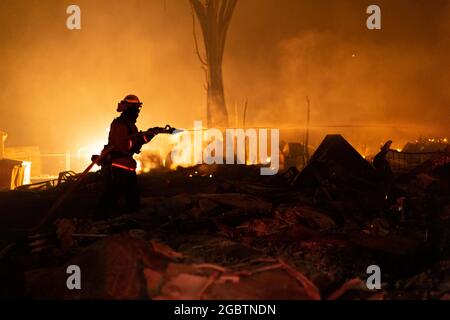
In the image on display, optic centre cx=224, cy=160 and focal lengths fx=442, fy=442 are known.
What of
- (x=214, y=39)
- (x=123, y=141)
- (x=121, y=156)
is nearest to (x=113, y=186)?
(x=121, y=156)

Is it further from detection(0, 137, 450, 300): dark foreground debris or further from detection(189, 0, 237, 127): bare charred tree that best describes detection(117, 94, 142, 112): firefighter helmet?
detection(189, 0, 237, 127): bare charred tree

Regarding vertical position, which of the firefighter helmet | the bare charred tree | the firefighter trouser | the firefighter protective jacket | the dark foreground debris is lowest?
the dark foreground debris

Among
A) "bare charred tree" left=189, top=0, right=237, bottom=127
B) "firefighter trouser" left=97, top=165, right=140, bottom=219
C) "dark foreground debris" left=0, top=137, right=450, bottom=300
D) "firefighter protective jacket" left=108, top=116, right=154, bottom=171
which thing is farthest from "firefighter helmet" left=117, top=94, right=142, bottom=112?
"bare charred tree" left=189, top=0, right=237, bottom=127

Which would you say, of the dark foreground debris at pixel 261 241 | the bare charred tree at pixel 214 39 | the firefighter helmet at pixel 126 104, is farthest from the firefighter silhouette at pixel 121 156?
the bare charred tree at pixel 214 39

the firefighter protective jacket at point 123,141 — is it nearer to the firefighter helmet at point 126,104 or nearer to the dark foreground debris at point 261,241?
the firefighter helmet at point 126,104

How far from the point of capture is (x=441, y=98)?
1730 centimetres

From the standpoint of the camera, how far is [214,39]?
1437cm

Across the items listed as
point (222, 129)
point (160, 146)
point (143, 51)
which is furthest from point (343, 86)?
point (143, 51)

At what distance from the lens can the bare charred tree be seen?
14.1 metres

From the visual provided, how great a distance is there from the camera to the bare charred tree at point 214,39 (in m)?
14.1

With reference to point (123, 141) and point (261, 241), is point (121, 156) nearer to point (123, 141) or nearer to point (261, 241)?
point (123, 141)

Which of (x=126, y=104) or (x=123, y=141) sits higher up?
(x=126, y=104)
